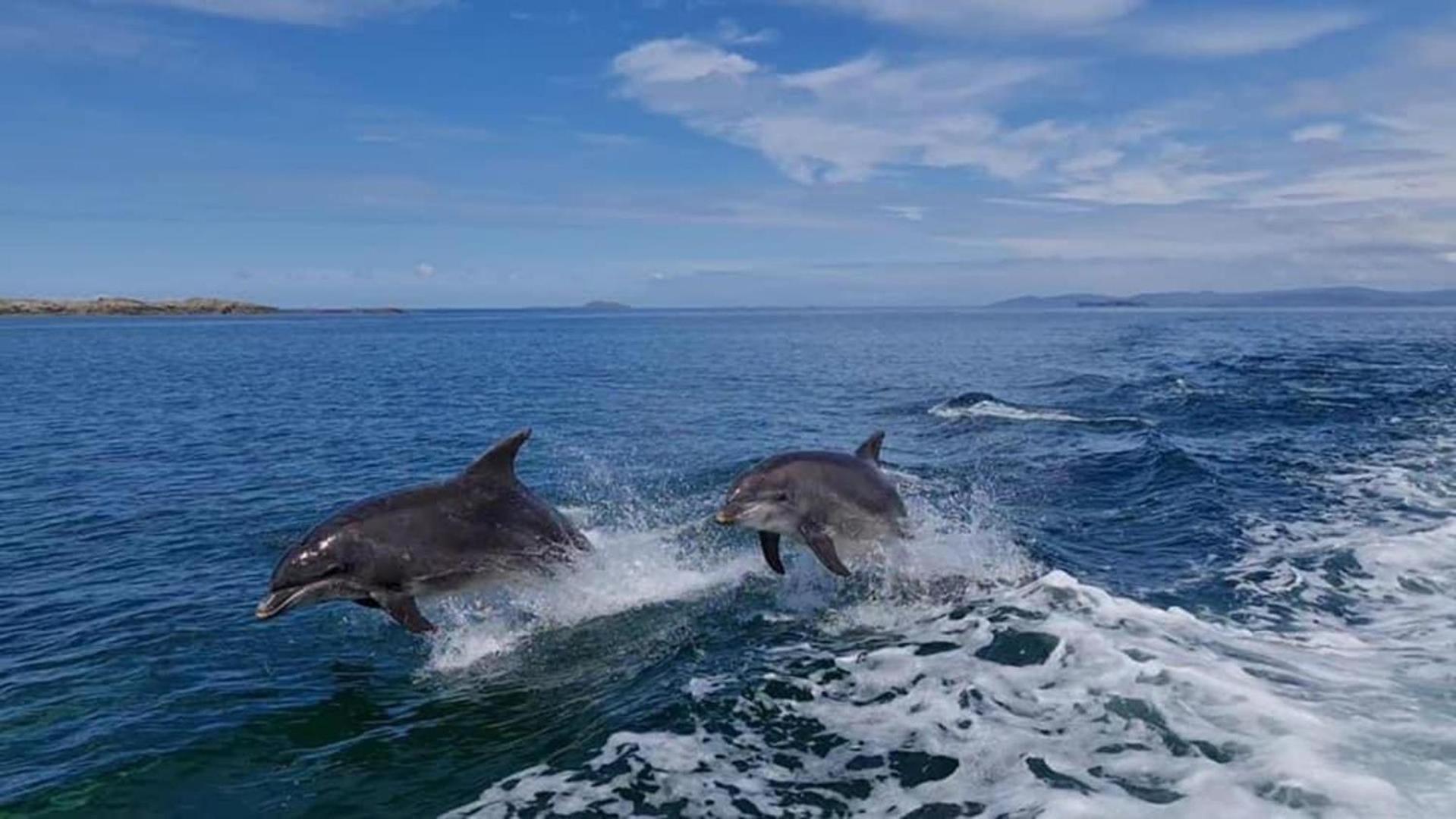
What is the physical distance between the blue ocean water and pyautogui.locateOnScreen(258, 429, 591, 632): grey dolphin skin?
82cm

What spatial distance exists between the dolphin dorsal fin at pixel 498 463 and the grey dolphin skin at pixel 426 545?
1 centimetres

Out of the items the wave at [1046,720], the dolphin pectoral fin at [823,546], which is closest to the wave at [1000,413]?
the wave at [1046,720]

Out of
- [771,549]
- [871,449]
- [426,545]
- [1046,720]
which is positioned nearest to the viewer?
[1046,720]

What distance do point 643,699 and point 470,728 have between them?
1756 millimetres

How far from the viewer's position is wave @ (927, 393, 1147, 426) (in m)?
30.8

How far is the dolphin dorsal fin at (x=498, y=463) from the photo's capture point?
40.7 ft

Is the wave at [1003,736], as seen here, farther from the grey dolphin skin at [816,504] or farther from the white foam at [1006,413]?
the white foam at [1006,413]

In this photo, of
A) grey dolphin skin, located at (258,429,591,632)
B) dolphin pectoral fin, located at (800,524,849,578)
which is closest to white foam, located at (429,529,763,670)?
grey dolphin skin, located at (258,429,591,632)

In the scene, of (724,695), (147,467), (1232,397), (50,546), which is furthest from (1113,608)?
(1232,397)

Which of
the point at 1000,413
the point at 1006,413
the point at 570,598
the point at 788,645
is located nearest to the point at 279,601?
the point at 570,598

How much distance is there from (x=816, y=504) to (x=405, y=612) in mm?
5466

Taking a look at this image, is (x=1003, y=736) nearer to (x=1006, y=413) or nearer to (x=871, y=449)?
(x=871, y=449)

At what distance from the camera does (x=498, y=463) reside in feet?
41.1

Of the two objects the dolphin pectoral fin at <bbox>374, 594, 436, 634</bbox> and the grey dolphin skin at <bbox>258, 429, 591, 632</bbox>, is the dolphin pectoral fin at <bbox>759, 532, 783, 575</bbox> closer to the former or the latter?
the grey dolphin skin at <bbox>258, 429, 591, 632</bbox>
